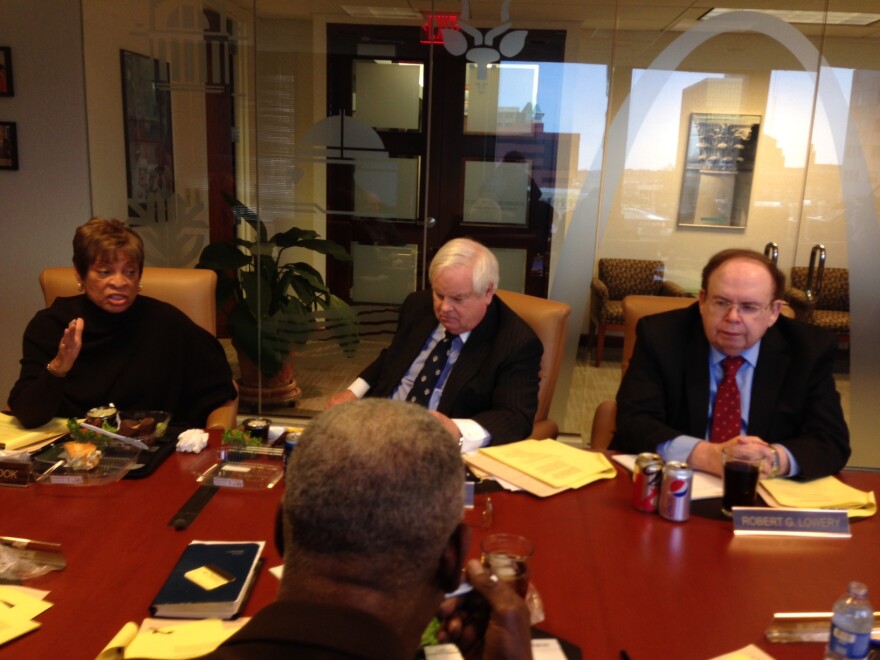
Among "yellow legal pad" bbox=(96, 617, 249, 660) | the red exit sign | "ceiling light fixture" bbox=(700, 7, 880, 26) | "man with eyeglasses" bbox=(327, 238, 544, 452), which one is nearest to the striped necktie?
"man with eyeglasses" bbox=(327, 238, 544, 452)

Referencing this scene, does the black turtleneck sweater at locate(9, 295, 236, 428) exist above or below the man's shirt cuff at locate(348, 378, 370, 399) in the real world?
above

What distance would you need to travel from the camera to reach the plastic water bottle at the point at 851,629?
1.04 metres

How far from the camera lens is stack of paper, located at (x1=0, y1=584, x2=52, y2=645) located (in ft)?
3.53

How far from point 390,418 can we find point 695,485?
1.14 metres

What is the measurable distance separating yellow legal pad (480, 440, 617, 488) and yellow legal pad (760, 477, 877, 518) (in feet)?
1.19

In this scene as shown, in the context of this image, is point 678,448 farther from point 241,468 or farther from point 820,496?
point 241,468

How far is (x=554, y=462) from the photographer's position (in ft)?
5.90

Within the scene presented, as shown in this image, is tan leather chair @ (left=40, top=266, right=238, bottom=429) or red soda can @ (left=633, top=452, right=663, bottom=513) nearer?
red soda can @ (left=633, top=452, right=663, bottom=513)

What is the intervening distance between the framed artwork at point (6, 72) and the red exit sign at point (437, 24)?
2163 mm

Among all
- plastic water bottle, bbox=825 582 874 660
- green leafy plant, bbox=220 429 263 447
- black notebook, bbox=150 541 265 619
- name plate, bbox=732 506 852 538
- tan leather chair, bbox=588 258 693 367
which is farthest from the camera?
tan leather chair, bbox=588 258 693 367

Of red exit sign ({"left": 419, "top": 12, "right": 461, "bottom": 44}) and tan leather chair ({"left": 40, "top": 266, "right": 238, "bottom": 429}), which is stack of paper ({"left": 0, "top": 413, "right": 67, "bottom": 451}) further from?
red exit sign ({"left": 419, "top": 12, "right": 461, "bottom": 44})

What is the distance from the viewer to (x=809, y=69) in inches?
151

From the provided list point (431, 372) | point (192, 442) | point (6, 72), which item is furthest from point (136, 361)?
point (6, 72)

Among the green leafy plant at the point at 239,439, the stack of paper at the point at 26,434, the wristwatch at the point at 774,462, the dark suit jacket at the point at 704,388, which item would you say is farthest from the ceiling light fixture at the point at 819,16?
the stack of paper at the point at 26,434
